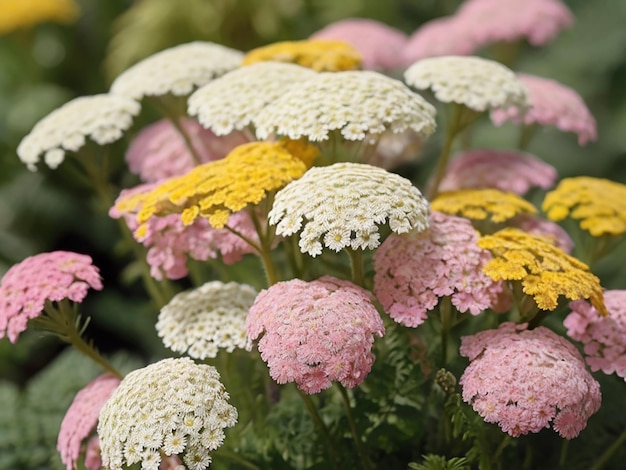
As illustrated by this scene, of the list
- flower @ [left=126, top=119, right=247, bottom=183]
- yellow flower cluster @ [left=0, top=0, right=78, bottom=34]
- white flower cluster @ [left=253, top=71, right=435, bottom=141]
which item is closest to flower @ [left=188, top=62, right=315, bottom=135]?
white flower cluster @ [left=253, top=71, right=435, bottom=141]

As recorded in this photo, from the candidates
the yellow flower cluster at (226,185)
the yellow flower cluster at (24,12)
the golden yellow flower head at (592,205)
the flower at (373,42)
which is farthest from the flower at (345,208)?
the yellow flower cluster at (24,12)

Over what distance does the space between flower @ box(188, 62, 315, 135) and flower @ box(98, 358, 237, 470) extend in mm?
288

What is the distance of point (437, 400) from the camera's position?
84 cm

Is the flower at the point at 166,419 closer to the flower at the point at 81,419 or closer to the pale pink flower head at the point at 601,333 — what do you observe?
the flower at the point at 81,419

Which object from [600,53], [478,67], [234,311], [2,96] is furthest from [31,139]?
[600,53]

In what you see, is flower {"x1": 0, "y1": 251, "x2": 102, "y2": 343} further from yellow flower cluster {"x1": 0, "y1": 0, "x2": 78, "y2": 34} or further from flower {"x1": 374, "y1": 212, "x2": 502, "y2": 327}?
yellow flower cluster {"x1": 0, "y1": 0, "x2": 78, "y2": 34}

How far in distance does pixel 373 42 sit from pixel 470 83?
0.37m

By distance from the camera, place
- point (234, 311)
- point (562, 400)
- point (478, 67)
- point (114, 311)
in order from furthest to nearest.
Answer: point (114, 311) → point (478, 67) → point (234, 311) → point (562, 400)

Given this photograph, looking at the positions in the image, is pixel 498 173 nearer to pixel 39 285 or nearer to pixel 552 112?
pixel 552 112

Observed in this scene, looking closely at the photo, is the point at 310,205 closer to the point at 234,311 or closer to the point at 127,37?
the point at 234,311

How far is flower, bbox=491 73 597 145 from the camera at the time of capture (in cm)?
102

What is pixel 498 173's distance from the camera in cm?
101

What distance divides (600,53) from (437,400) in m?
1.46

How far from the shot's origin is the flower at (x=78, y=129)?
0.88 meters
